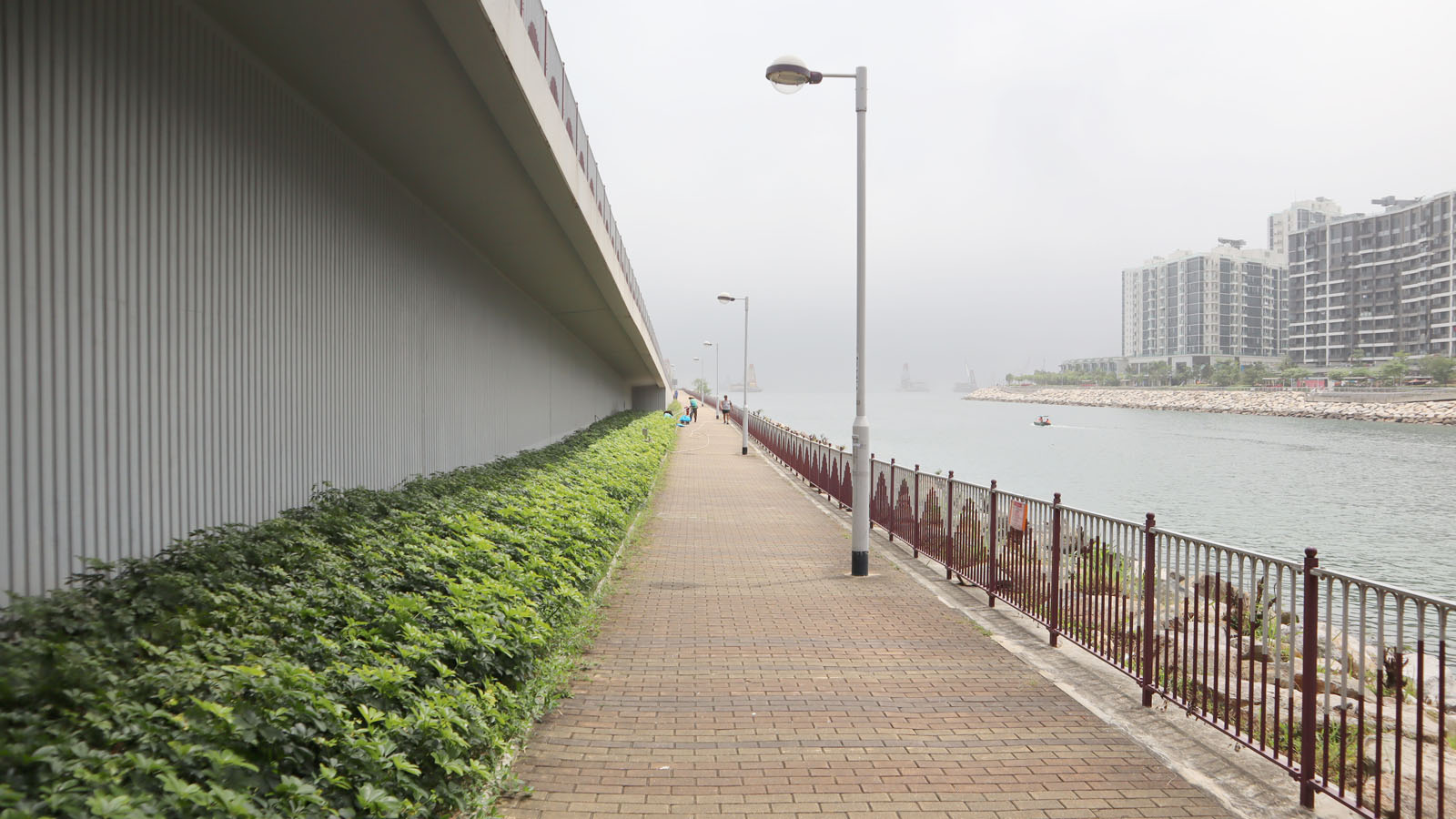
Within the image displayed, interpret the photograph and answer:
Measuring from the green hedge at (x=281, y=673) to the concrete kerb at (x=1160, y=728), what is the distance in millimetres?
3492

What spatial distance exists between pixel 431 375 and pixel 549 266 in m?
4.57

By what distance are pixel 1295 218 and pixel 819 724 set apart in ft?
670

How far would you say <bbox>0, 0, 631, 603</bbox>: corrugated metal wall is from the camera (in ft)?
13.7

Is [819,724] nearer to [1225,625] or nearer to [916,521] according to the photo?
[1225,625]

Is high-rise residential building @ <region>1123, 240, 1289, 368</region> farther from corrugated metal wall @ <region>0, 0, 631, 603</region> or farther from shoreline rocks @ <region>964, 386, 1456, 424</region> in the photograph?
corrugated metal wall @ <region>0, 0, 631, 603</region>

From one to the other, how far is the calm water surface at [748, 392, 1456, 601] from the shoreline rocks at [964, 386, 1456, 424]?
11.2 ft

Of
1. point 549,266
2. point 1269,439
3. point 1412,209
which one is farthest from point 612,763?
point 1412,209

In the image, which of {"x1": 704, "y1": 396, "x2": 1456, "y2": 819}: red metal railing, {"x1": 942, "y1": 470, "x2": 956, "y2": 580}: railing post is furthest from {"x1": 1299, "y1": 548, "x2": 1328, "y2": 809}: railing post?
{"x1": 942, "y1": 470, "x2": 956, "y2": 580}: railing post

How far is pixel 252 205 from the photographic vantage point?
638 cm

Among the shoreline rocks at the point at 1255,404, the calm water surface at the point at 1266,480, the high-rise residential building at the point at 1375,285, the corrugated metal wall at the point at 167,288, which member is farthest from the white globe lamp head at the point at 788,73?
the high-rise residential building at the point at 1375,285

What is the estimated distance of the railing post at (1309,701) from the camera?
3.92 m

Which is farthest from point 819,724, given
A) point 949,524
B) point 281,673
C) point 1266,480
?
point 1266,480

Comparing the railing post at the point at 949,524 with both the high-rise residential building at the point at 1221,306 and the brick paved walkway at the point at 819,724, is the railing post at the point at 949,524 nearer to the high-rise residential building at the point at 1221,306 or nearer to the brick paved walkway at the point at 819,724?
the brick paved walkway at the point at 819,724

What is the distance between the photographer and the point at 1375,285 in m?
113
